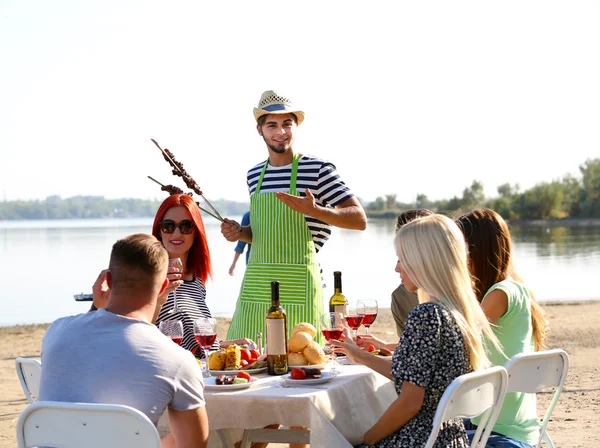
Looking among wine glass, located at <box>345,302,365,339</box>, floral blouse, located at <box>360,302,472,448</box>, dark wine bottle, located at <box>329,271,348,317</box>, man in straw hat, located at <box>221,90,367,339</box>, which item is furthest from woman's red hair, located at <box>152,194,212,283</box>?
floral blouse, located at <box>360,302,472,448</box>

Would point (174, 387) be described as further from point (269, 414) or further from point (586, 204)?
point (586, 204)

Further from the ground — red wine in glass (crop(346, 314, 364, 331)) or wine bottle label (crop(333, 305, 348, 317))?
wine bottle label (crop(333, 305, 348, 317))

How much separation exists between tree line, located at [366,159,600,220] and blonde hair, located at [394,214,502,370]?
226ft

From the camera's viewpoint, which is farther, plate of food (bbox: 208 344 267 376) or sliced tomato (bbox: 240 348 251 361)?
sliced tomato (bbox: 240 348 251 361)

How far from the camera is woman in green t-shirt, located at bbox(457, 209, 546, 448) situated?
3.51m

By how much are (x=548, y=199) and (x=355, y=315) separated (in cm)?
7346

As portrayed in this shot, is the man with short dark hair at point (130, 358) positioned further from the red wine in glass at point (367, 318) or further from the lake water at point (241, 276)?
the lake water at point (241, 276)

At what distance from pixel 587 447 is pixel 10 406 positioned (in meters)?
4.79

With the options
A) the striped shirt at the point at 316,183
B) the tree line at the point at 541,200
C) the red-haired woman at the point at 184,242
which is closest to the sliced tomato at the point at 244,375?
the red-haired woman at the point at 184,242

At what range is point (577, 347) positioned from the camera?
9.96 m

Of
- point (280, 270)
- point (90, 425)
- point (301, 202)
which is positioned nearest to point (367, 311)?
point (301, 202)

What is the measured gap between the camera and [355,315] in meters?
3.70

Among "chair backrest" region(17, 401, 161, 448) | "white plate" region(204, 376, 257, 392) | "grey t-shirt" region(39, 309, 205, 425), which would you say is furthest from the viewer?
"white plate" region(204, 376, 257, 392)

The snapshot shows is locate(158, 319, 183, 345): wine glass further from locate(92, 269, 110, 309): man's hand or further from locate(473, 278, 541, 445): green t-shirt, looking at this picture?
locate(473, 278, 541, 445): green t-shirt
